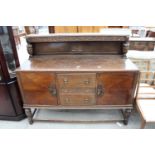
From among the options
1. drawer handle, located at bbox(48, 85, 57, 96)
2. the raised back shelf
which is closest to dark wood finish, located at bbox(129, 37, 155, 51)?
the raised back shelf

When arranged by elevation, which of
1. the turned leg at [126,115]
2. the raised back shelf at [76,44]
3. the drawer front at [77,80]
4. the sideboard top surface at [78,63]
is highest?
the raised back shelf at [76,44]

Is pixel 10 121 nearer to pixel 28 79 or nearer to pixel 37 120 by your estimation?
pixel 37 120

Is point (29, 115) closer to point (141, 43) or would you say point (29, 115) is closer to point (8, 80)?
point (8, 80)

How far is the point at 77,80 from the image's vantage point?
1.40m

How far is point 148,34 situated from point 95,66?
4.20 meters

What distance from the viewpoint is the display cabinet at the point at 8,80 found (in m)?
1.47

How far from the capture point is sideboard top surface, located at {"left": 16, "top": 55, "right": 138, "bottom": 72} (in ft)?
4.50

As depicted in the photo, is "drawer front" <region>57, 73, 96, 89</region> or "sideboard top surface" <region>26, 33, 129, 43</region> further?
"sideboard top surface" <region>26, 33, 129, 43</region>

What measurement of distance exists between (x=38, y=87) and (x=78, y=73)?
19.0 inches

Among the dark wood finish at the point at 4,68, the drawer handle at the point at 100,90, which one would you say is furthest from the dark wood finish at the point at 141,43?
the dark wood finish at the point at 4,68

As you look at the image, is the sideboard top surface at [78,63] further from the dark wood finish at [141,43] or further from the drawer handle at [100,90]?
the dark wood finish at [141,43]

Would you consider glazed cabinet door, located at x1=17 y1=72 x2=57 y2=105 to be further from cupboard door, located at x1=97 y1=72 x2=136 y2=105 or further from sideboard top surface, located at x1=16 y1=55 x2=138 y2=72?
cupboard door, located at x1=97 y1=72 x2=136 y2=105

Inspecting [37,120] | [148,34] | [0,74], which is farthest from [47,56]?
[148,34]

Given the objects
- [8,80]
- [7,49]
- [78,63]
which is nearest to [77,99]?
[78,63]
